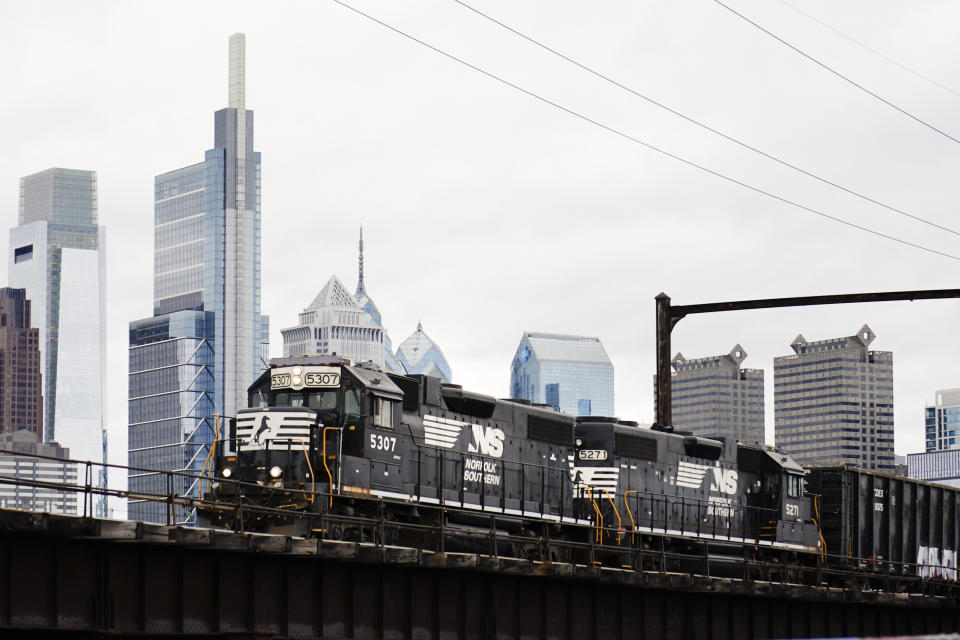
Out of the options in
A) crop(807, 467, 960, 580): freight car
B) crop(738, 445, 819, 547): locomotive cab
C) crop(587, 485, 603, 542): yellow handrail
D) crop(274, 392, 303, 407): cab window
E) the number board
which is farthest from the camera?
crop(807, 467, 960, 580): freight car

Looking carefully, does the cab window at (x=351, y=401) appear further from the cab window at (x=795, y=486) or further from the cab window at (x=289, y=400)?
the cab window at (x=795, y=486)

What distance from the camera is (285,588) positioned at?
2483cm

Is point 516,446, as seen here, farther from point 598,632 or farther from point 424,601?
point 424,601

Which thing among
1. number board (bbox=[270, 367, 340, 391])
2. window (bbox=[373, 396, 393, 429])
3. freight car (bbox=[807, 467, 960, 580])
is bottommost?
freight car (bbox=[807, 467, 960, 580])

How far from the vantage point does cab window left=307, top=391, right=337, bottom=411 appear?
1267 inches

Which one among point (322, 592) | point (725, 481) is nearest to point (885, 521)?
point (725, 481)

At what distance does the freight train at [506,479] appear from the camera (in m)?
31.1

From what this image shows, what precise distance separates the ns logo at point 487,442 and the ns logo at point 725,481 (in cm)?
988

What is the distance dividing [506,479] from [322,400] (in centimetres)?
627

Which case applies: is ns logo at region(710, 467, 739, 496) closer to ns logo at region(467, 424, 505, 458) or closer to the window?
ns logo at region(467, 424, 505, 458)

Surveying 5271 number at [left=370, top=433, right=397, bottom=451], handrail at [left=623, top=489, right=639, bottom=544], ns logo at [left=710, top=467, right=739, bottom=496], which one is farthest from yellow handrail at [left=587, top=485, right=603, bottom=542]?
5271 number at [left=370, top=433, right=397, bottom=451]

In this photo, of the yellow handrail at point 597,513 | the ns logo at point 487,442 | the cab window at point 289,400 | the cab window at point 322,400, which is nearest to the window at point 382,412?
the cab window at point 322,400

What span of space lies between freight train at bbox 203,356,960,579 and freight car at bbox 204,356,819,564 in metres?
0.04

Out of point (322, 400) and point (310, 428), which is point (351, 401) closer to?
point (322, 400)
